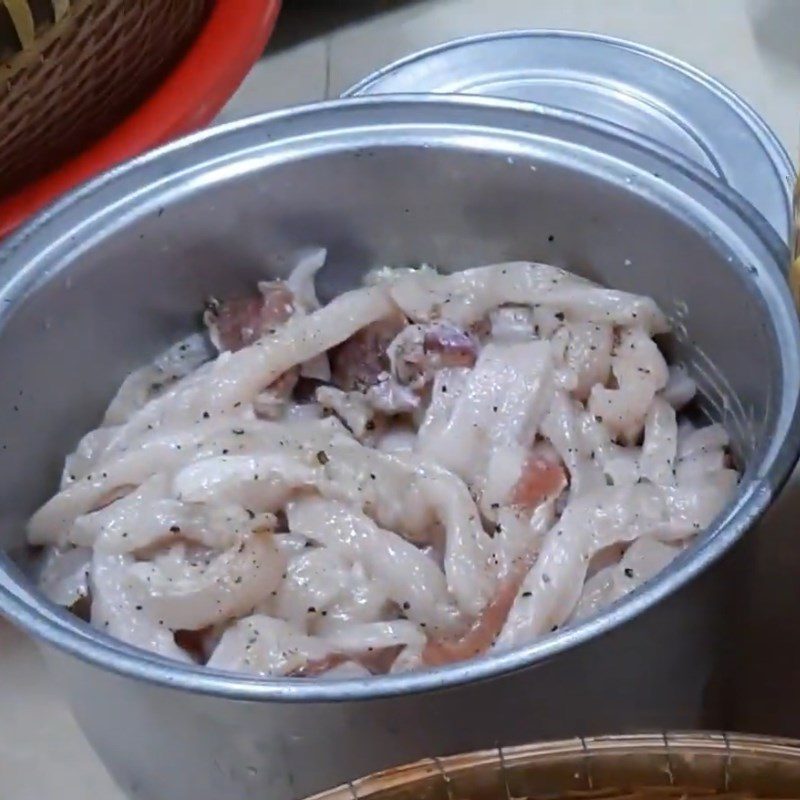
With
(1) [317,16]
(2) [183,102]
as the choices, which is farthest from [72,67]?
(1) [317,16]

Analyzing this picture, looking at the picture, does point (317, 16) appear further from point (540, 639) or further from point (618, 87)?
point (540, 639)

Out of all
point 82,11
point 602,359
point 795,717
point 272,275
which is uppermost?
point 82,11

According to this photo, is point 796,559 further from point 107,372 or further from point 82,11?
point 82,11

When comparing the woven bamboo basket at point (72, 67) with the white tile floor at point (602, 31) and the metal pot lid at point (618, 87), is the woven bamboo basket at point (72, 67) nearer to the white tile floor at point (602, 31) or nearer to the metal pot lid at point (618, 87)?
the metal pot lid at point (618, 87)

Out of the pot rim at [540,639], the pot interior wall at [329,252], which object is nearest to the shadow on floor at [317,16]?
the pot interior wall at [329,252]

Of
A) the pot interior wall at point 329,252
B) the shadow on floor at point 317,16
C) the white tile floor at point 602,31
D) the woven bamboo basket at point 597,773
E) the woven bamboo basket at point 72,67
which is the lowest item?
the woven bamboo basket at point 597,773

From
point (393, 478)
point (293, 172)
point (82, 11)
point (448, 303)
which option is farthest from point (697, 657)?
point (82, 11)
